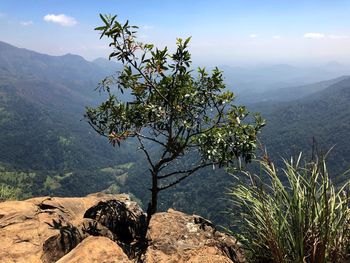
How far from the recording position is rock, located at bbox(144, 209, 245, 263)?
8906 mm

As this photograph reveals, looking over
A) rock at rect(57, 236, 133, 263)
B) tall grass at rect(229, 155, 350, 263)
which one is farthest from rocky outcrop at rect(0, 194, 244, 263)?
tall grass at rect(229, 155, 350, 263)

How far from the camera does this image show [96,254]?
7.57 meters

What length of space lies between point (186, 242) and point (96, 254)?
10.0 feet

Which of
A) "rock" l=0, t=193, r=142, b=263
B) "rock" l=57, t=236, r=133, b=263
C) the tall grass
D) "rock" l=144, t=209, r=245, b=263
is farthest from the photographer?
"rock" l=144, t=209, r=245, b=263

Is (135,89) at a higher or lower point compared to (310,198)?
higher

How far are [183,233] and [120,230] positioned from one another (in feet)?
6.15

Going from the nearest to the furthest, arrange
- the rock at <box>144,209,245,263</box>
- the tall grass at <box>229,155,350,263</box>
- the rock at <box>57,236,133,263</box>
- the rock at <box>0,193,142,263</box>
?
the tall grass at <box>229,155,350,263</box>, the rock at <box>57,236,133,263</box>, the rock at <box>0,193,142,263</box>, the rock at <box>144,209,245,263</box>

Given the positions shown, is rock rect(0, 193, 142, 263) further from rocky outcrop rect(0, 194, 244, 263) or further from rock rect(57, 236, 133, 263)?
rock rect(57, 236, 133, 263)

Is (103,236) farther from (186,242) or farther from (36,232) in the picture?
(186,242)

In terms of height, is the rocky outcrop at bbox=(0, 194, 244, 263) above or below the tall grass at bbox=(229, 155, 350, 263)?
below

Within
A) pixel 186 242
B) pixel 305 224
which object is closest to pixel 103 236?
pixel 186 242

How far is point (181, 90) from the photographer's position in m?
10.0

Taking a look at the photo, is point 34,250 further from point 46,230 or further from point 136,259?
point 136,259

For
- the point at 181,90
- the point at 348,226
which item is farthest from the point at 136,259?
the point at 348,226
